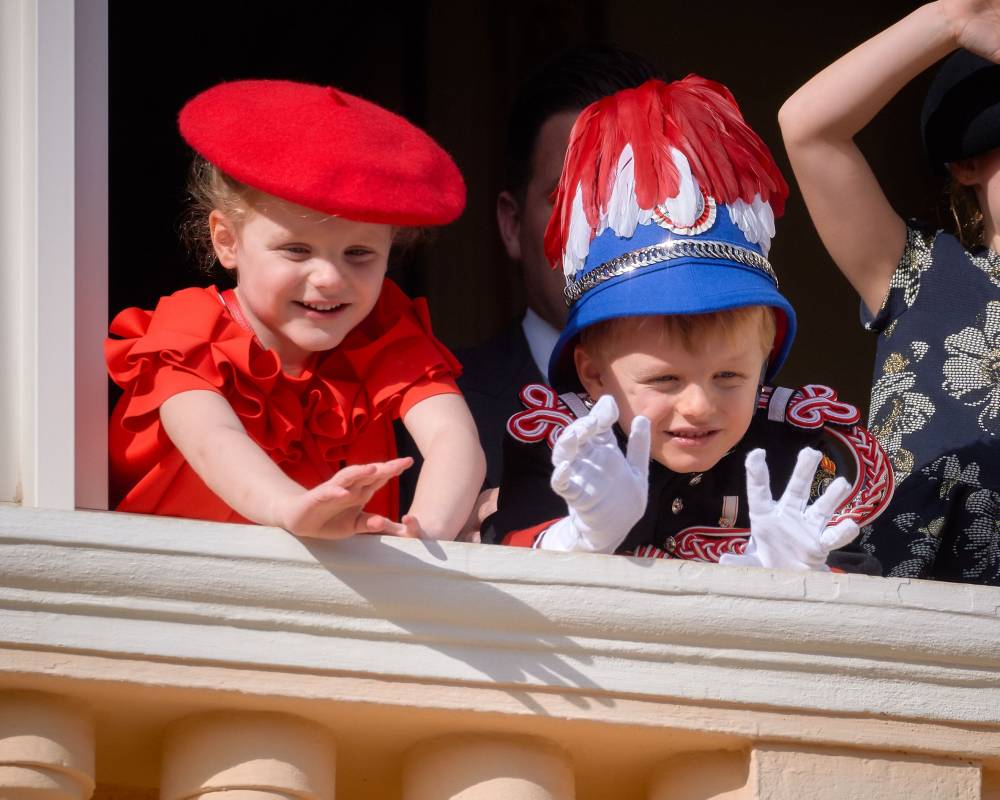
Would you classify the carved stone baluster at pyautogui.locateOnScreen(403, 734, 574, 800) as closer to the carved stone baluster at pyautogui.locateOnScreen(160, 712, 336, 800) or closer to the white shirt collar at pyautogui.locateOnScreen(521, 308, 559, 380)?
the carved stone baluster at pyautogui.locateOnScreen(160, 712, 336, 800)

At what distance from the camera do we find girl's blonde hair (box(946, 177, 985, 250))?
3217 mm

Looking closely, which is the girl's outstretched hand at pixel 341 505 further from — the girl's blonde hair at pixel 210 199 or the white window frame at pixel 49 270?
the girl's blonde hair at pixel 210 199

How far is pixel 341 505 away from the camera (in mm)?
2176

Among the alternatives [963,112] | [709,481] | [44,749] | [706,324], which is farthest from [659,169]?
[44,749]

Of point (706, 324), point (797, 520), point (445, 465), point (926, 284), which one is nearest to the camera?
point (797, 520)

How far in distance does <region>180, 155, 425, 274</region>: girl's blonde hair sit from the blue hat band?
31cm

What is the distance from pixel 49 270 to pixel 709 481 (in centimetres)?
93

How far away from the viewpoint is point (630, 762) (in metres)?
2.36

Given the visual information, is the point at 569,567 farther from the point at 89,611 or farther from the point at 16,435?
the point at 16,435

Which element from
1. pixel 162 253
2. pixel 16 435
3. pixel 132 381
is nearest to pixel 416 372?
pixel 132 381

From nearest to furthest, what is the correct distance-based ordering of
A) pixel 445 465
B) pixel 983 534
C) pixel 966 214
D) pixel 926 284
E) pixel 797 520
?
pixel 797 520 < pixel 445 465 < pixel 983 534 < pixel 926 284 < pixel 966 214

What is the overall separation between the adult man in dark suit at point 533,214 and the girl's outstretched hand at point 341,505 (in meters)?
0.98

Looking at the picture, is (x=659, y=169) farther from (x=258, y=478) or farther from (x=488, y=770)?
(x=488, y=770)

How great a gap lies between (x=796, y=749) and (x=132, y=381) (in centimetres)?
97
